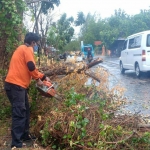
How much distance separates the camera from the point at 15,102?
4527mm


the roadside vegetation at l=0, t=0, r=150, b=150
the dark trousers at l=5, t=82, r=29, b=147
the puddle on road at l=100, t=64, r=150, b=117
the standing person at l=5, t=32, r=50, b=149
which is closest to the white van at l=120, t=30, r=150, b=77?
the puddle on road at l=100, t=64, r=150, b=117

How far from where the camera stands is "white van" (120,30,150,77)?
1291 centimetres

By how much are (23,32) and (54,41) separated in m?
7.83

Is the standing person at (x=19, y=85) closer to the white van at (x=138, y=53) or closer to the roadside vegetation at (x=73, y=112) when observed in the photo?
the roadside vegetation at (x=73, y=112)

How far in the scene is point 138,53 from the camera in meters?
13.6

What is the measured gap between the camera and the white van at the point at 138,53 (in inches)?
508

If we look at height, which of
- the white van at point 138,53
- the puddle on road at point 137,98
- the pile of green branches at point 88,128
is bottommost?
the puddle on road at point 137,98

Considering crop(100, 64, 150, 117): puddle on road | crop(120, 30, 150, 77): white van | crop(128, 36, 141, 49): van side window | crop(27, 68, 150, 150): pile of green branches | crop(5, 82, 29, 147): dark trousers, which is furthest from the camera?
crop(128, 36, 141, 49): van side window

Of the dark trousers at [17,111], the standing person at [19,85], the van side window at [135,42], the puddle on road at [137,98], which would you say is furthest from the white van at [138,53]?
the dark trousers at [17,111]

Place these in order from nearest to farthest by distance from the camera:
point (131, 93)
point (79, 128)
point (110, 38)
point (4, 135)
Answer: point (79, 128) → point (4, 135) → point (131, 93) → point (110, 38)

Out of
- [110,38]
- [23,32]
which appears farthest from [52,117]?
[110,38]

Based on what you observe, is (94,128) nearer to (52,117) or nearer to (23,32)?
(52,117)

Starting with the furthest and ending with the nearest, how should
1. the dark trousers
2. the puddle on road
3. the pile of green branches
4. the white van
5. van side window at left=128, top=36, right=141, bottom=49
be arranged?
1. van side window at left=128, top=36, right=141, bottom=49
2. the white van
3. the puddle on road
4. the dark trousers
5. the pile of green branches

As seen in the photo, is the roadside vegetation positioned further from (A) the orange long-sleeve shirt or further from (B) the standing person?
(A) the orange long-sleeve shirt
